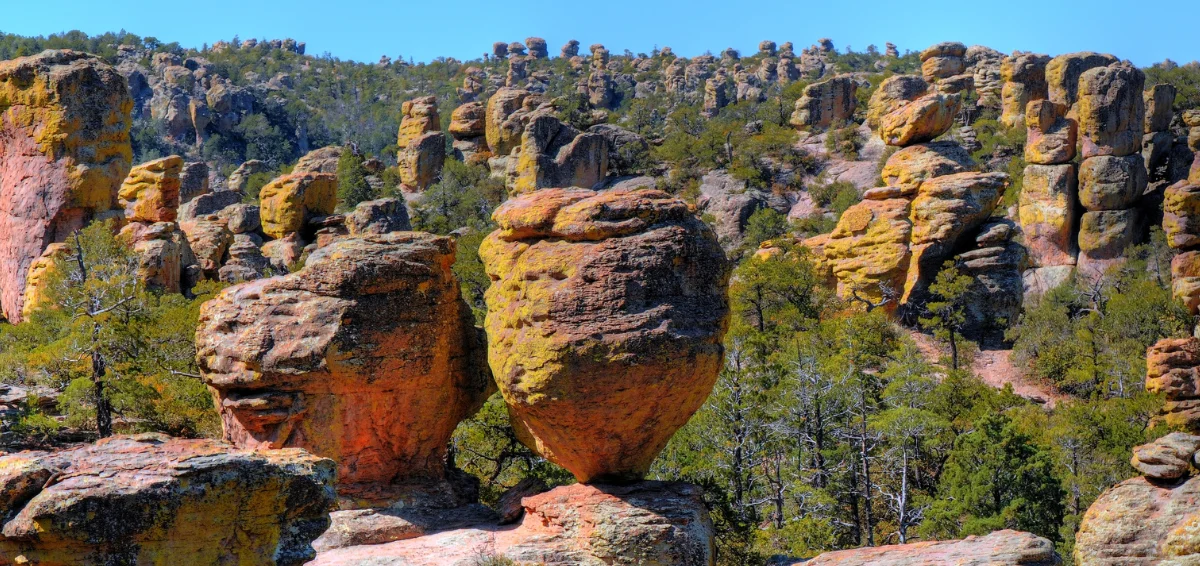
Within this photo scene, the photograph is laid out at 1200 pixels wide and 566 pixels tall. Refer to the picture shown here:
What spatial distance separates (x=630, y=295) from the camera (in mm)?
12773

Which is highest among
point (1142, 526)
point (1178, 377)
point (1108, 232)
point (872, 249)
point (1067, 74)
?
point (1067, 74)

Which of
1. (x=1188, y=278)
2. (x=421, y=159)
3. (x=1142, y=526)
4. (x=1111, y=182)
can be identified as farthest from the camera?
(x=421, y=159)

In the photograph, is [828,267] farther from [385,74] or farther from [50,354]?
[385,74]

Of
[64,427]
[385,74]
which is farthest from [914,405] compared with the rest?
[385,74]

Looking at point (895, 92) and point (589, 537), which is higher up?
point (895, 92)

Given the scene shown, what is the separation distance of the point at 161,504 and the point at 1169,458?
12.1 m

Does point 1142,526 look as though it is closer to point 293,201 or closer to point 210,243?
point 293,201

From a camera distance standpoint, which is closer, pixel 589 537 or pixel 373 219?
pixel 589 537

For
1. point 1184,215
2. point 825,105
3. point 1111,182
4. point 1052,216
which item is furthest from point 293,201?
point 825,105

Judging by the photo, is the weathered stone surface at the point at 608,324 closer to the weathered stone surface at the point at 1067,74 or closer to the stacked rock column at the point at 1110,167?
the stacked rock column at the point at 1110,167

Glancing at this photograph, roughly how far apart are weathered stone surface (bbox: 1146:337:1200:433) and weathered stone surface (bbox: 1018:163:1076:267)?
73.8ft

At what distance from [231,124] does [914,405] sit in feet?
242

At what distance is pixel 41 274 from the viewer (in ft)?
86.9

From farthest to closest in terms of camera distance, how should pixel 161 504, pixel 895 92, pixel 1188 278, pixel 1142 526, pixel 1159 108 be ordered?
pixel 895 92, pixel 1159 108, pixel 1188 278, pixel 1142 526, pixel 161 504
